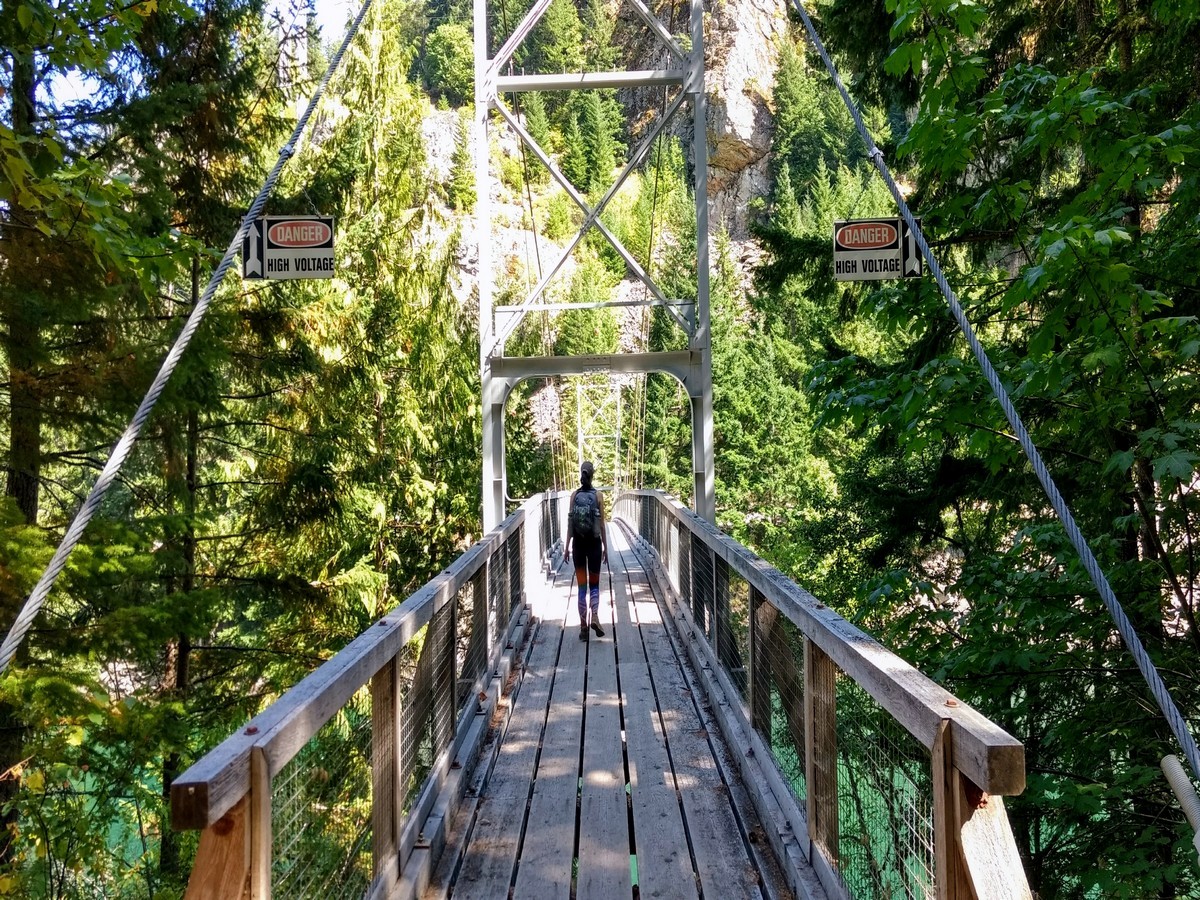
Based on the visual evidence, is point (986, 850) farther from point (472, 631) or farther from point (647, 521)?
point (647, 521)

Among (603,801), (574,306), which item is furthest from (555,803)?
(574,306)

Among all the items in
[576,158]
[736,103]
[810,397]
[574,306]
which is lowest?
[810,397]

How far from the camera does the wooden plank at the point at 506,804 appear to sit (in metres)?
2.91

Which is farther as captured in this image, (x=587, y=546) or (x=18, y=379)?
(x=587, y=546)

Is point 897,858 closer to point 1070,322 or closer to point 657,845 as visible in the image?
point 657,845

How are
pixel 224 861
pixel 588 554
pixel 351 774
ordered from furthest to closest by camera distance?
1. pixel 588 554
2. pixel 351 774
3. pixel 224 861

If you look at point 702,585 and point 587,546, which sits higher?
point 587,546

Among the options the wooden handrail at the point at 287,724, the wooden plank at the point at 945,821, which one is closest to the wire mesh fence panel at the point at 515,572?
the wooden handrail at the point at 287,724

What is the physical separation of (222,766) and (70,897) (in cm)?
469

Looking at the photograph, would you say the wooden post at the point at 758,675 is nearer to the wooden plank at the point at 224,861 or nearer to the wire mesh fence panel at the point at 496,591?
the wire mesh fence panel at the point at 496,591

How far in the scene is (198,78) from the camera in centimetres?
775

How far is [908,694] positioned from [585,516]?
5.08 m

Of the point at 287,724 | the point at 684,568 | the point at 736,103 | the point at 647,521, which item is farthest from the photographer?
the point at 736,103

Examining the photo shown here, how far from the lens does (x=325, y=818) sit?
2268mm
